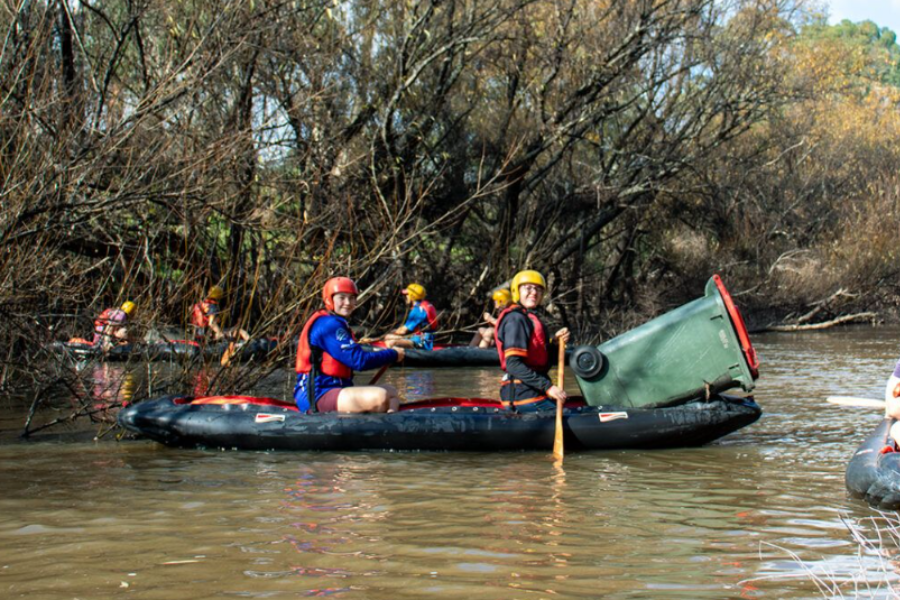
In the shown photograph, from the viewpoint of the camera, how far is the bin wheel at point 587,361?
8445 mm

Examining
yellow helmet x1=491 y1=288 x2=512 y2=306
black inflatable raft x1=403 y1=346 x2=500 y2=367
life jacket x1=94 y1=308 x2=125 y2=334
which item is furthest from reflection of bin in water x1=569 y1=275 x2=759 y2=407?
black inflatable raft x1=403 y1=346 x2=500 y2=367

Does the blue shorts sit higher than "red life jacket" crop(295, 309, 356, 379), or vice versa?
the blue shorts

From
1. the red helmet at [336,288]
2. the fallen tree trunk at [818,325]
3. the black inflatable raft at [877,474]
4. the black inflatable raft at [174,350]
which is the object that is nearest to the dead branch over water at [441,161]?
the black inflatable raft at [174,350]

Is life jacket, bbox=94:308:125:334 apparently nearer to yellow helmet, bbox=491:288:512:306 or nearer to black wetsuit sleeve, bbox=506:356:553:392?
black wetsuit sleeve, bbox=506:356:553:392

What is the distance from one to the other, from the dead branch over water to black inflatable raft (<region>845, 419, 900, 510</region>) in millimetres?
4615

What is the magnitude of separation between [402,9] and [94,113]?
8985 millimetres

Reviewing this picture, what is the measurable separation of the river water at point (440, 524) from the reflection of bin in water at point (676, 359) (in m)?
0.51

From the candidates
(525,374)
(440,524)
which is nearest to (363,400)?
(525,374)

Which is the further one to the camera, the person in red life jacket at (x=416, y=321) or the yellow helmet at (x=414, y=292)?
the yellow helmet at (x=414, y=292)

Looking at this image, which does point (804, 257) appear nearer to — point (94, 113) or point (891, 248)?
point (891, 248)

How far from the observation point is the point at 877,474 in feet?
20.3

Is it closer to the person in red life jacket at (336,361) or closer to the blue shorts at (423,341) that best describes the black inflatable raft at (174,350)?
the person in red life jacket at (336,361)

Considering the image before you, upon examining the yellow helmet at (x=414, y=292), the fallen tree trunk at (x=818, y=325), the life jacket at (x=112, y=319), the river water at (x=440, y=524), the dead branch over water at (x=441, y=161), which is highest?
the dead branch over water at (x=441, y=161)

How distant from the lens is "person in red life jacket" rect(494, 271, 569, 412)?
827 cm
